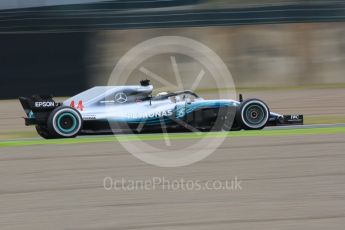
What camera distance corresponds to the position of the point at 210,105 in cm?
1135

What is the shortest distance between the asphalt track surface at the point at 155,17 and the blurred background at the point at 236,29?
28 mm

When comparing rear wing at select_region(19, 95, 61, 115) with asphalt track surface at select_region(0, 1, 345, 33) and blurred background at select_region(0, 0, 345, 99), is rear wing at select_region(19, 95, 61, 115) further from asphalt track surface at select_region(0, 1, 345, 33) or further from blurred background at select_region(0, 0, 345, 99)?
blurred background at select_region(0, 0, 345, 99)

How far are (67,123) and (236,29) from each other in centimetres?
1265

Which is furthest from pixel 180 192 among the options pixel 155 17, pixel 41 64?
pixel 155 17

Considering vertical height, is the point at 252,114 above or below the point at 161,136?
above

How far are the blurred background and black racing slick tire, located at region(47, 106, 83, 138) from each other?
356 inches

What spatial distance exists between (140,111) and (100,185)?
4471 mm

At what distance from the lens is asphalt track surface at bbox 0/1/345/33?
20.2 meters

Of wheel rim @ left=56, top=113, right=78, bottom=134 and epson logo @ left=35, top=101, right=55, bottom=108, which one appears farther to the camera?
epson logo @ left=35, top=101, right=55, bottom=108

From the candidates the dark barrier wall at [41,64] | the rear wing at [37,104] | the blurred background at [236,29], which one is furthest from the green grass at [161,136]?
the blurred background at [236,29]

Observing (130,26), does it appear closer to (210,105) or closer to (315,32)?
(315,32)

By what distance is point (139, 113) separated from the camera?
11320 millimetres

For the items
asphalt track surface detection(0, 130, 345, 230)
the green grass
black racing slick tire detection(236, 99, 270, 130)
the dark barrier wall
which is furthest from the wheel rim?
the dark barrier wall

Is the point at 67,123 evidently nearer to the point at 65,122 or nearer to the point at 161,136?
the point at 65,122
